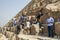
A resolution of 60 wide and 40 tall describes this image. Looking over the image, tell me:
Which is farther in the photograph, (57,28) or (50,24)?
(57,28)

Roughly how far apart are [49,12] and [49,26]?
12.8 ft

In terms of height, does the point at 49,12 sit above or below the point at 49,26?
above

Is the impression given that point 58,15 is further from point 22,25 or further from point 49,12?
point 22,25

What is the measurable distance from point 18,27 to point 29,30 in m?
1.58

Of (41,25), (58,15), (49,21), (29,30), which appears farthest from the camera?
(29,30)

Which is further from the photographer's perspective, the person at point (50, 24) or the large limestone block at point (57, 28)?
the large limestone block at point (57, 28)

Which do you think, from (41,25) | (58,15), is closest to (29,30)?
(41,25)

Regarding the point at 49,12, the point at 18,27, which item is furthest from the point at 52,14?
the point at 18,27

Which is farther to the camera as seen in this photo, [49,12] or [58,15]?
[49,12]

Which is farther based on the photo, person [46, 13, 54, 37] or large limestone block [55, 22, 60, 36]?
large limestone block [55, 22, 60, 36]

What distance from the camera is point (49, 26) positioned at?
13805 mm

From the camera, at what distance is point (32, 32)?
1808 centimetres

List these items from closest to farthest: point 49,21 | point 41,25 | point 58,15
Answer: point 49,21 → point 58,15 → point 41,25

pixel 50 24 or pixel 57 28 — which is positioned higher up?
pixel 50 24
